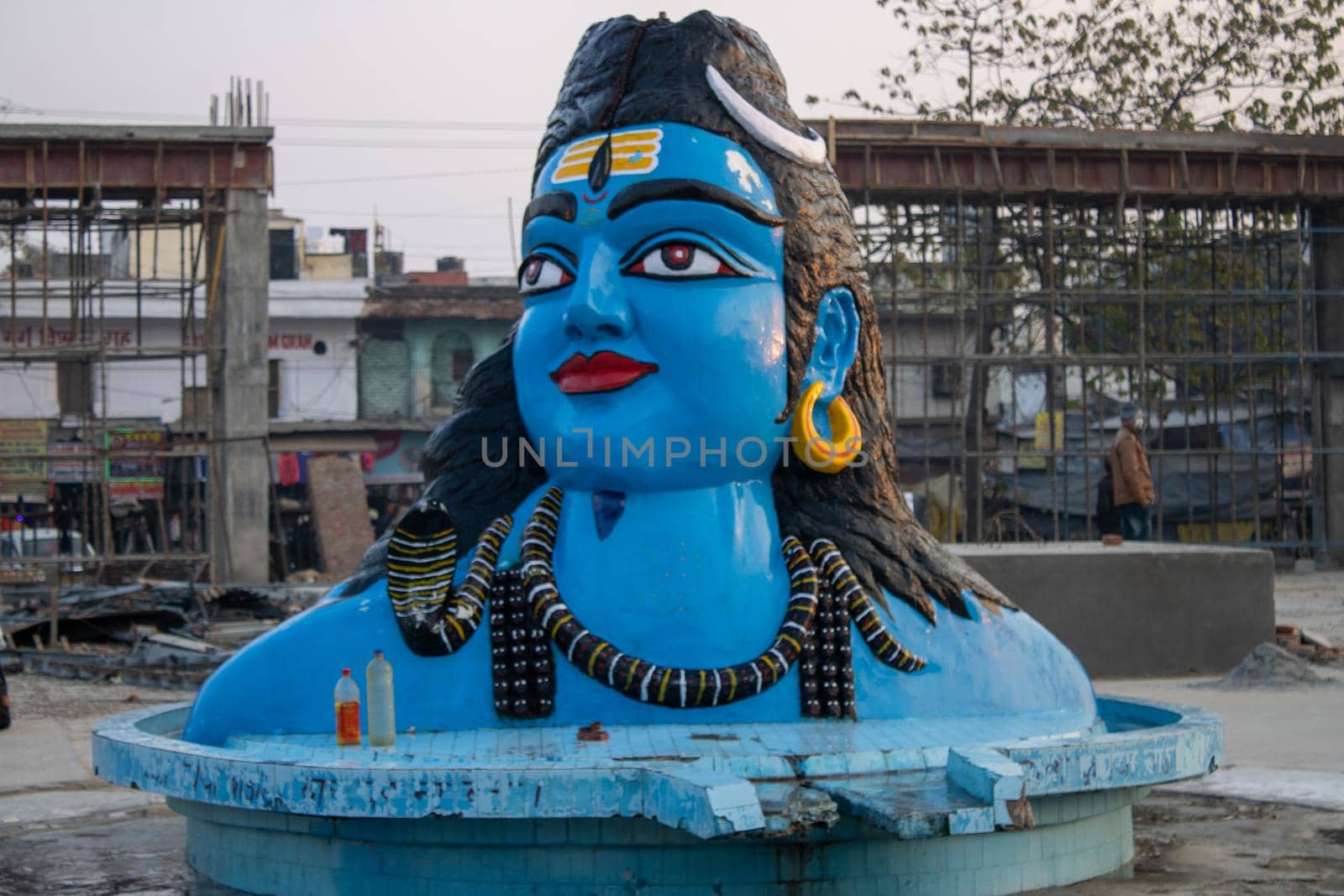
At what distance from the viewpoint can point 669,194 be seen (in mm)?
6668

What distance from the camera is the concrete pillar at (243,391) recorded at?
23203mm

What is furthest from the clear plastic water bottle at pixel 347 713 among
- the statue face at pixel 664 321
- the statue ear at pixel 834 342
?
the statue ear at pixel 834 342

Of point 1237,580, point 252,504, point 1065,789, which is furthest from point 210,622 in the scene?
point 1065,789

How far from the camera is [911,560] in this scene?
6.96m

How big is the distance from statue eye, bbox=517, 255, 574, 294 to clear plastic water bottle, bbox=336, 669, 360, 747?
1.73 m

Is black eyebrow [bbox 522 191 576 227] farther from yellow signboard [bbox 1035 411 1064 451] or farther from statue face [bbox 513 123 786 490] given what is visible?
yellow signboard [bbox 1035 411 1064 451]

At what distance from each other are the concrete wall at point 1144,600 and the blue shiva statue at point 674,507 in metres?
5.84

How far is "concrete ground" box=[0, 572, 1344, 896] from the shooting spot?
6.39m

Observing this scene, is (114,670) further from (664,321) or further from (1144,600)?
(664,321)

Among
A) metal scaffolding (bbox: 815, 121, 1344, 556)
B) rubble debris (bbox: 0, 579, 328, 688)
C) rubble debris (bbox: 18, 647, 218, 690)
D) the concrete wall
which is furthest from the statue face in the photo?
metal scaffolding (bbox: 815, 121, 1344, 556)

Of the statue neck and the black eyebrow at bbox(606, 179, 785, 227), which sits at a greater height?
the black eyebrow at bbox(606, 179, 785, 227)

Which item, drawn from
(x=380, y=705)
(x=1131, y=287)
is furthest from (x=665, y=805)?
(x=1131, y=287)

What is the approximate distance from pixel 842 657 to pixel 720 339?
1.29 m

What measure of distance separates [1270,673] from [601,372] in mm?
7553
